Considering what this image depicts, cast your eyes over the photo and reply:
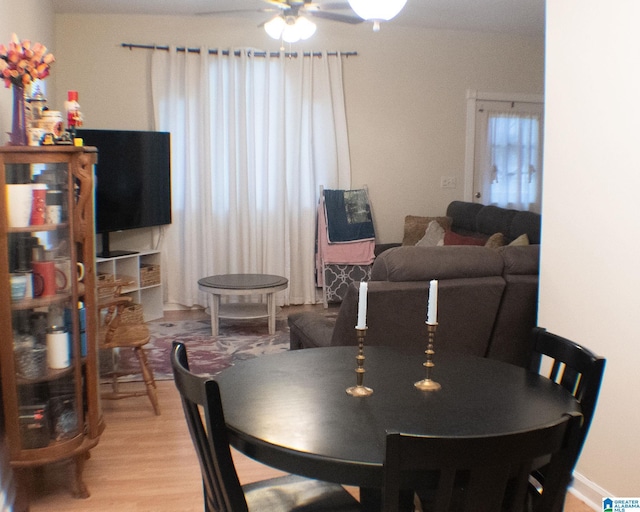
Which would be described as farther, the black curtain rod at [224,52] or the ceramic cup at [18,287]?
the black curtain rod at [224,52]

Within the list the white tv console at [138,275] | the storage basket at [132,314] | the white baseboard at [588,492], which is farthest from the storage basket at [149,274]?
the white baseboard at [588,492]

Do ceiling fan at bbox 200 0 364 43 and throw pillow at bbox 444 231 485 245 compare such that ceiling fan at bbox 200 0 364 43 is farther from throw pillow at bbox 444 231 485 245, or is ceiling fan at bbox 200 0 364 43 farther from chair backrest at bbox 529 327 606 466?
chair backrest at bbox 529 327 606 466

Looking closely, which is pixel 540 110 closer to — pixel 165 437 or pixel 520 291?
pixel 520 291

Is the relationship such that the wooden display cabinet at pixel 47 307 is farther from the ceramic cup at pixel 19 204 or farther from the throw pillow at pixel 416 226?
the throw pillow at pixel 416 226

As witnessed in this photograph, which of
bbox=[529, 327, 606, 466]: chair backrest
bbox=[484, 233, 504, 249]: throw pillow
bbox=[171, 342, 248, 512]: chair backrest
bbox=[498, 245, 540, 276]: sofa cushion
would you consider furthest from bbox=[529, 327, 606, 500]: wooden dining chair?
bbox=[484, 233, 504, 249]: throw pillow

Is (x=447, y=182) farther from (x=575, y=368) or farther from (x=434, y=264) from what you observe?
(x=575, y=368)

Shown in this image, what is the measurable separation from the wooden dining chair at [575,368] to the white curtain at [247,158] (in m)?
4.38

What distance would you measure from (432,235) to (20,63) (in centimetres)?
423

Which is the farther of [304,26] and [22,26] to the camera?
[304,26]

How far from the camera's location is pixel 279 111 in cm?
616

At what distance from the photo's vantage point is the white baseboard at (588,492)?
251 cm

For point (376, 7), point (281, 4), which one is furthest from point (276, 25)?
point (376, 7)

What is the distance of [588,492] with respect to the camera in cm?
258

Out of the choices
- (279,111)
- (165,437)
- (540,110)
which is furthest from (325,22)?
(165,437)
